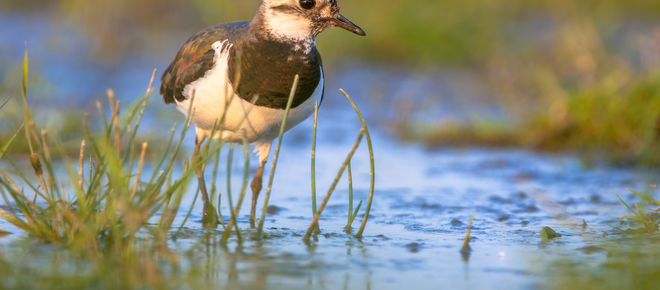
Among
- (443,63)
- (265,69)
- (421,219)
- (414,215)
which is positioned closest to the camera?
(265,69)

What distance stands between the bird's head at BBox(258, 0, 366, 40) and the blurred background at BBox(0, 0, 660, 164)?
2.60m

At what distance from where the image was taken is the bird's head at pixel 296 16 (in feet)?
14.5

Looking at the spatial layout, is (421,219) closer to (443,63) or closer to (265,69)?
(265,69)

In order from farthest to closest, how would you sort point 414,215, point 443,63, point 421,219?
point 443,63
point 414,215
point 421,219

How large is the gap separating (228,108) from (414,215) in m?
1.42

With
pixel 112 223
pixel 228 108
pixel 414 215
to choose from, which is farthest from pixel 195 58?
pixel 414 215

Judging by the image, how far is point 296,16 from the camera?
175 inches

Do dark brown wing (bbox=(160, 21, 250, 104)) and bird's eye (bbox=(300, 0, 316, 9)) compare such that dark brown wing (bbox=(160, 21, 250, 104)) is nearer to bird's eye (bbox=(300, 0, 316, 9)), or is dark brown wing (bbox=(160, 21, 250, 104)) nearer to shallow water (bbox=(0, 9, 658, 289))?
bird's eye (bbox=(300, 0, 316, 9))

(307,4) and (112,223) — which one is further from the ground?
(307,4)

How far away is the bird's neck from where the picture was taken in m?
4.40

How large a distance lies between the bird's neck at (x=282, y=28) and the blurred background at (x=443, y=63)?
2.58m

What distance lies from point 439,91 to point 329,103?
1.32 meters

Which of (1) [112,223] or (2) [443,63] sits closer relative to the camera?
(1) [112,223]

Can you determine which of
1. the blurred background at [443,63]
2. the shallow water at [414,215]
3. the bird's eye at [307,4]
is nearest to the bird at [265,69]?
the bird's eye at [307,4]
